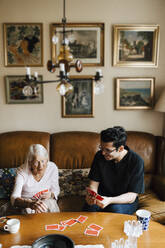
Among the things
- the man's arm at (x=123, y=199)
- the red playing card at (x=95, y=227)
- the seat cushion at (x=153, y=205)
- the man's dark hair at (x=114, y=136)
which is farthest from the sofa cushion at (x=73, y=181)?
the red playing card at (x=95, y=227)

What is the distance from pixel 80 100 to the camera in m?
3.06

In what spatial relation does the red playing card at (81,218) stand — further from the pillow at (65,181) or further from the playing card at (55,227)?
the pillow at (65,181)

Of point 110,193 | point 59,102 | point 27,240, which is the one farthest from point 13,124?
point 27,240

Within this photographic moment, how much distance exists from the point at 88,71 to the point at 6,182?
71.9 inches

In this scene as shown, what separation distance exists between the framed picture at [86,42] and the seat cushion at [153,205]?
6.05ft

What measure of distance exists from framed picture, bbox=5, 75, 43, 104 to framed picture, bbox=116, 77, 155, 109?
1.13m

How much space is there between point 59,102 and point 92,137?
73 centimetres

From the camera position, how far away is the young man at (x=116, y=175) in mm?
1849

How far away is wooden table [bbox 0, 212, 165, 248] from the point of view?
4.47 ft

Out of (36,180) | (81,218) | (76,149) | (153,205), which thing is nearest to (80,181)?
(76,149)

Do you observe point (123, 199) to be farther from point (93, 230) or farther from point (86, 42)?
point (86, 42)

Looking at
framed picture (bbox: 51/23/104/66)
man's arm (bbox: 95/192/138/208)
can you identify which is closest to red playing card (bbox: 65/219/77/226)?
man's arm (bbox: 95/192/138/208)

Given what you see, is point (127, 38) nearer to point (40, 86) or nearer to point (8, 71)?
point (40, 86)

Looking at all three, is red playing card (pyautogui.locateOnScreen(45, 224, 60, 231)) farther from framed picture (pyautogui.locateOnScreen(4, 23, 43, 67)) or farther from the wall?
framed picture (pyautogui.locateOnScreen(4, 23, 43, 67))
